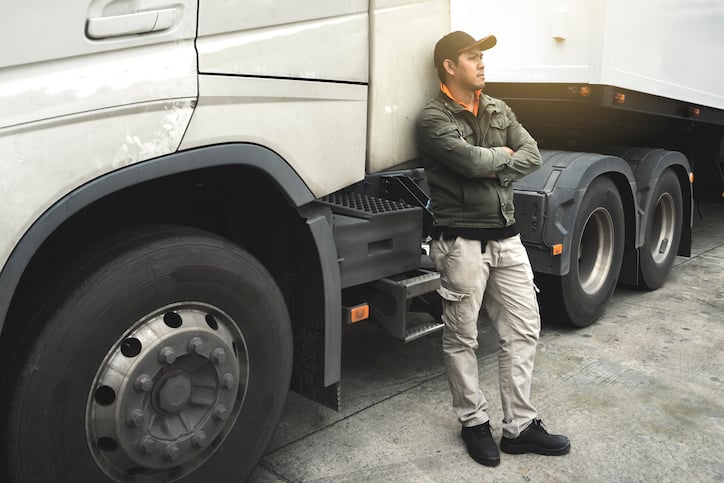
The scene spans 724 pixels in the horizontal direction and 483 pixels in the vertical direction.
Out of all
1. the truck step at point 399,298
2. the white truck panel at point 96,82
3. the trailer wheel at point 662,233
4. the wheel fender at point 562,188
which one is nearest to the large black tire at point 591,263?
the wheel fender at point 562,188

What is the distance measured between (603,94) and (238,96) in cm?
280

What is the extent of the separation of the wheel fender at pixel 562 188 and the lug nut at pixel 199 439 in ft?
8.42

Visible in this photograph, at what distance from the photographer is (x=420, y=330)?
3.45 m

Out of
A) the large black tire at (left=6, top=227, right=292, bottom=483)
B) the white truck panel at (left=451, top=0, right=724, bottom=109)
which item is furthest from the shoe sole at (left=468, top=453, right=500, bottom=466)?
the white truck panel at (left=451, top=0, right=724, bottom=109)

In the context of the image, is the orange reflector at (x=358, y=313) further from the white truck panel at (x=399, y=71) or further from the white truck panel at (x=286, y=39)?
the white truck panel at (x=286, y=39)

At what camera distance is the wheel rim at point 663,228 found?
19.3ft

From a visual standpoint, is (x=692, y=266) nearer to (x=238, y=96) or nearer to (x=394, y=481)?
(x=394, y=481)

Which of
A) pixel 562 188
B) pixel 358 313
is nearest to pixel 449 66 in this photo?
pixel 358 313

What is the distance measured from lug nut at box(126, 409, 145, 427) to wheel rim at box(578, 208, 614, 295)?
3.47 metres

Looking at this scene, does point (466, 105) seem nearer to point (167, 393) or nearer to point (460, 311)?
point (460, 311)

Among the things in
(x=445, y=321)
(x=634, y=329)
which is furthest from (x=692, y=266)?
(x=445, y=321)

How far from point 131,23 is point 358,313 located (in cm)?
154

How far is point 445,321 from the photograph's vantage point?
325 cm

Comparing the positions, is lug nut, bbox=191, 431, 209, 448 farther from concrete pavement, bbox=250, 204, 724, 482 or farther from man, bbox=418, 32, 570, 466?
man, bbox=418, 32, 570, 466
